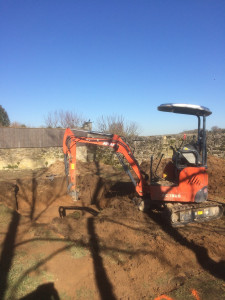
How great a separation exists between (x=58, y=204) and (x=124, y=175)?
450 centimetres

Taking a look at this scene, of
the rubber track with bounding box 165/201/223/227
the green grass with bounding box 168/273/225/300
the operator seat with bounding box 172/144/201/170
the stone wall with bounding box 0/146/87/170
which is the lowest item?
the green grass with bounding box 168/273/225/300

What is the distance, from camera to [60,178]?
11.5 m

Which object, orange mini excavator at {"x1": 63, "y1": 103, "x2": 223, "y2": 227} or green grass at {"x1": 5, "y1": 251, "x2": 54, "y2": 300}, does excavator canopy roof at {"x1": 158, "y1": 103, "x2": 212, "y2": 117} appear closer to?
orange mini excavator at {"x1": 63, "y1": 103, "x2": 223, "y2": 227}

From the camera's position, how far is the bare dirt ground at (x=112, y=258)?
4152 mm

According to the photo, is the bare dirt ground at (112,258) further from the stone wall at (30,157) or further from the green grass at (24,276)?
the stone wall at (30,157)

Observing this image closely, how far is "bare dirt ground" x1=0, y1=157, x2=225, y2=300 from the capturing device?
415 centimetres

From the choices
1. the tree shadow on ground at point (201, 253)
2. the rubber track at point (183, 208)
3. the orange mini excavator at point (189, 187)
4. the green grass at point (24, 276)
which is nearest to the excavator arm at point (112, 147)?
the orange mini excavator at point (189, 187)

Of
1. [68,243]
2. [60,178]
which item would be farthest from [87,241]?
[60,178]

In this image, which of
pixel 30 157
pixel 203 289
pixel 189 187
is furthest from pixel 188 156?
pixel 30 157

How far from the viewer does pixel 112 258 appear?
5.06 metres

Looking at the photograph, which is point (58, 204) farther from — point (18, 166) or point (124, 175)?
point (18, 166)

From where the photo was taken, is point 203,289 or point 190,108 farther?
point 190,108

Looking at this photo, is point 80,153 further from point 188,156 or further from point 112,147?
point 188,156

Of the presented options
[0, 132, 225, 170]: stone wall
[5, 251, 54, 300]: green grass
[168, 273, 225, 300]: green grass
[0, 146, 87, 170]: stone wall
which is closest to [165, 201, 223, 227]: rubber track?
[168, 273, 225, 300]: green grass
